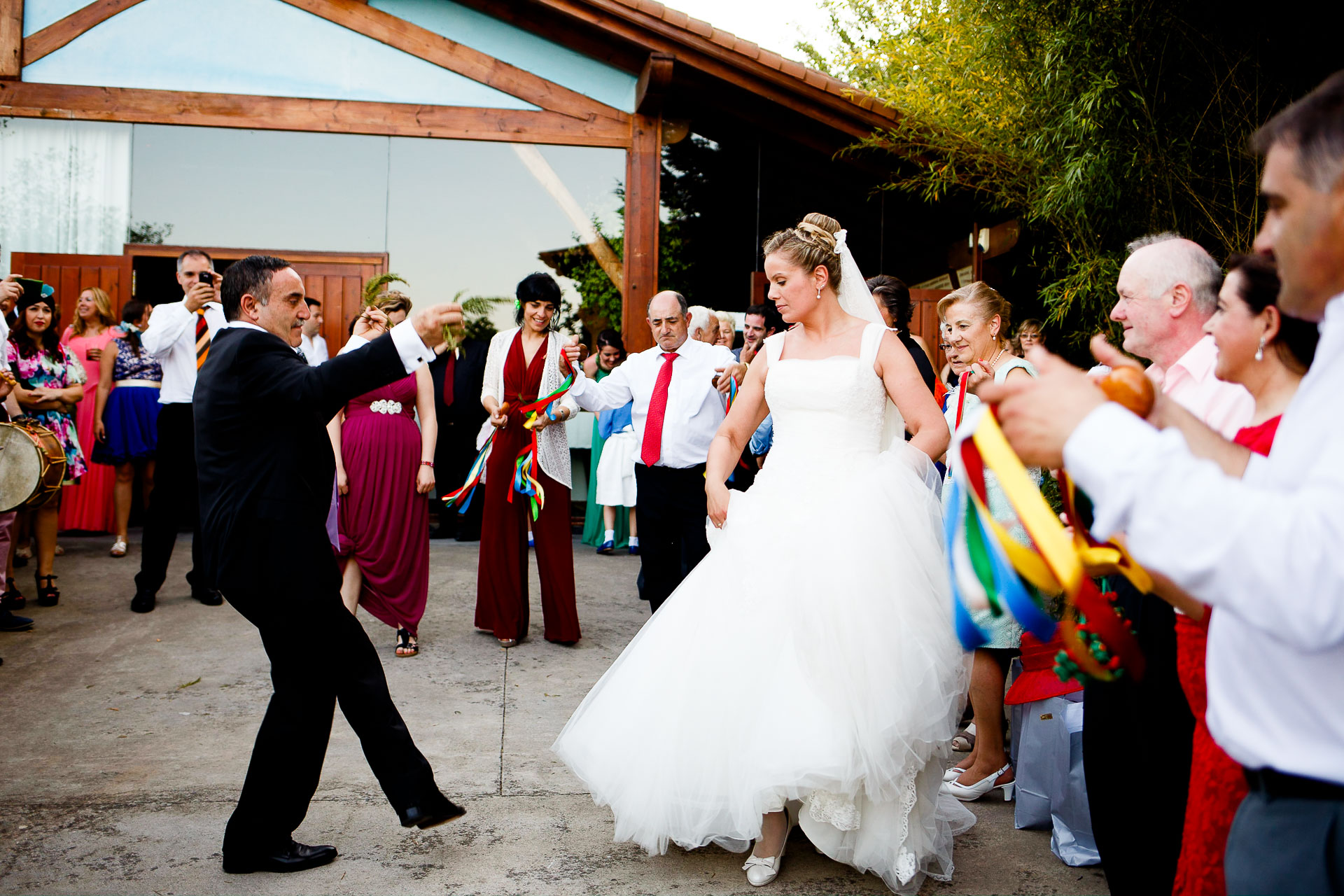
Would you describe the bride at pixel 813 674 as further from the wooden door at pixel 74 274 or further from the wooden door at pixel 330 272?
the wooden door at pixel 74 274

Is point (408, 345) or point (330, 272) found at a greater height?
point (330, 272)

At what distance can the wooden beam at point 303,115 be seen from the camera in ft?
29.5

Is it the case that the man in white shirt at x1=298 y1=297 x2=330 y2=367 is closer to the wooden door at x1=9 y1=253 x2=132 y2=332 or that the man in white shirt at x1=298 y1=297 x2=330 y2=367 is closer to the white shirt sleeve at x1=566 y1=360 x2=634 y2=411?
the wooden door at x1=9 y1=253 x2=132 y2=332

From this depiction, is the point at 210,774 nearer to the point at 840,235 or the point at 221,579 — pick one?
the point at 221,579

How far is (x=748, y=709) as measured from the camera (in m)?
2.87

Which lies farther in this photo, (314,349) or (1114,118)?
(314,349)

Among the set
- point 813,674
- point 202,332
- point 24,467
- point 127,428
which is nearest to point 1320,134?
point 813,674

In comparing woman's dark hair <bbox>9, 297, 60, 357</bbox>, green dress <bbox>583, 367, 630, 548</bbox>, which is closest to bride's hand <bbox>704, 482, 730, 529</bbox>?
woman's dark hair <bbox>9, 297, 60, 357</bbox>

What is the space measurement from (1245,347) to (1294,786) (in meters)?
0.97

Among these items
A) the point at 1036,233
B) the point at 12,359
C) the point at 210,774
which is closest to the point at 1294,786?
the point at 210,774

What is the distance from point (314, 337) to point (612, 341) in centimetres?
263

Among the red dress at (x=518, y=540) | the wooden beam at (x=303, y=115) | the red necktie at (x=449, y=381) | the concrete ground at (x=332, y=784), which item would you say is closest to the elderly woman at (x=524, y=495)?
the red dress at (x=518, y=540)

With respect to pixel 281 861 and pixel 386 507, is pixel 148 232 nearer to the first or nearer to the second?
pixel 386 507

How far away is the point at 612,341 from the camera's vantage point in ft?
30.7
